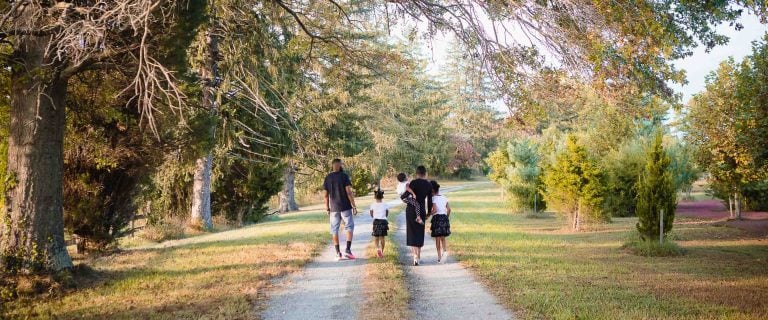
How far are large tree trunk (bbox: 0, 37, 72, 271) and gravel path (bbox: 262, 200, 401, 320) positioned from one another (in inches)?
135

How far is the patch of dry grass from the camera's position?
21.1ft

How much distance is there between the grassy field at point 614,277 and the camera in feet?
22.8

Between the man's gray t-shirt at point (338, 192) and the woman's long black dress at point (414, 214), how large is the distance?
3.57ft

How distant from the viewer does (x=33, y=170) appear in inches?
313

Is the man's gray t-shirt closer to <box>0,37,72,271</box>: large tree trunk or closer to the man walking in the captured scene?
the man walking

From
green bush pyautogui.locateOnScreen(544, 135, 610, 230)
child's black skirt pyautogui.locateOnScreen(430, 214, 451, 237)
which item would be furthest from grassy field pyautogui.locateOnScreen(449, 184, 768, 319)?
green bush pyautogui.locateOnScreen(544, 135, 610, 230)

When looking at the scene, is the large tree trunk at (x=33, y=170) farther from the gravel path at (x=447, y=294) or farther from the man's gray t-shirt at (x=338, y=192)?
the gravel path at (x=447, y=294)

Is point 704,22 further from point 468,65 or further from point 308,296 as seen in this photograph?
point 308,296

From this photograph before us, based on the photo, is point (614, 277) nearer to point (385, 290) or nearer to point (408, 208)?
point (408, 208)

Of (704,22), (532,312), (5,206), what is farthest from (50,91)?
(704,22)

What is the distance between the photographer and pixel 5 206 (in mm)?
7848

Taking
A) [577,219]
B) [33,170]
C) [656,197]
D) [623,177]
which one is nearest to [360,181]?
[623,177]

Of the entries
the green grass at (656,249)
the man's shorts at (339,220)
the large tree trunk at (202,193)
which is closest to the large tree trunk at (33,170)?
the man's shorts at (339,220)

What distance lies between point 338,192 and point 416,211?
1.52 meters
